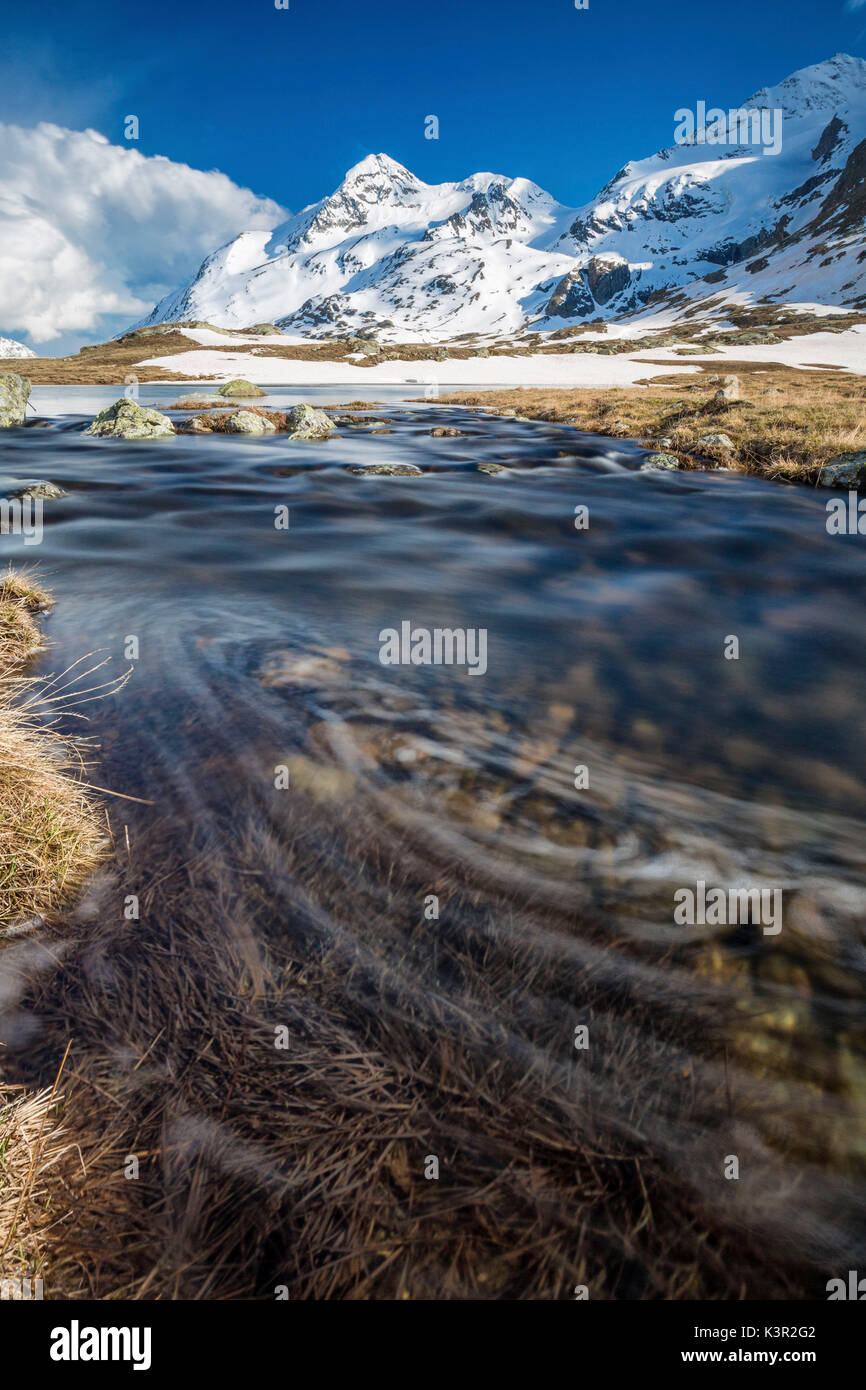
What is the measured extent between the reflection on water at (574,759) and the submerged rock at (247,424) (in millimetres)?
16120

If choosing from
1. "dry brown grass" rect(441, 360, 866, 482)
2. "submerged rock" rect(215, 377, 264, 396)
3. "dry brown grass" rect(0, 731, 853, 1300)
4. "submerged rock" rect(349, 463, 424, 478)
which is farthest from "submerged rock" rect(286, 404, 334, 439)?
"dry brown grass" rect(0, 731, 853, 1300)

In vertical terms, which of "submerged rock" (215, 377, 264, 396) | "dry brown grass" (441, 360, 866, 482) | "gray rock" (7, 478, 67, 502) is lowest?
"gray rock" (7, 478, 67, 502)

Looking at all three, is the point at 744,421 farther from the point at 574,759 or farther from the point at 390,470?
the point at 574,759

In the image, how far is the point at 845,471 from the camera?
15070 mm

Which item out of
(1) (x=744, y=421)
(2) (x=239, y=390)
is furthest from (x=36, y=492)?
(2) (x=239, y=390)

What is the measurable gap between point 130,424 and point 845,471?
24.2 meters

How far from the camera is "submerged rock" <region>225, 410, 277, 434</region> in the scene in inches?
1006

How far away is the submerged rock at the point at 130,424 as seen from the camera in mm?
23594

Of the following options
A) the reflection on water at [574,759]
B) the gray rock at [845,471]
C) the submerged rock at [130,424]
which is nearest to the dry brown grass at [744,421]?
the gray rock at [845,471]

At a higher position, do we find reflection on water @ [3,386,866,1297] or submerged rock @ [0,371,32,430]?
submerged rock @ [0,371,32,430]

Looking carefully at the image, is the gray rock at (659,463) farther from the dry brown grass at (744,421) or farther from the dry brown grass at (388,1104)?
the dry brown grass at (388,1104)

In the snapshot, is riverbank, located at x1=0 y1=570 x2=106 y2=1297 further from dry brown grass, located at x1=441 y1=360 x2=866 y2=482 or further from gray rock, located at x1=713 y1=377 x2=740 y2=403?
gray rock, located at x1=713 y1=377 x2=740 y2=403

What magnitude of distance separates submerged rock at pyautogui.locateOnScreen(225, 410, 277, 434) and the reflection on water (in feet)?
52.9

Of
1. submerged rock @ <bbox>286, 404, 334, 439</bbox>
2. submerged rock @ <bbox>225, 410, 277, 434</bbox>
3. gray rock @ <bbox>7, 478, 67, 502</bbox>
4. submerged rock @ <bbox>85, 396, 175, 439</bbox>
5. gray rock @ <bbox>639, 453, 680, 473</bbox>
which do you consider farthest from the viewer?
submerged rock @ <bbox>225, 410, 277, 434</bbox>
